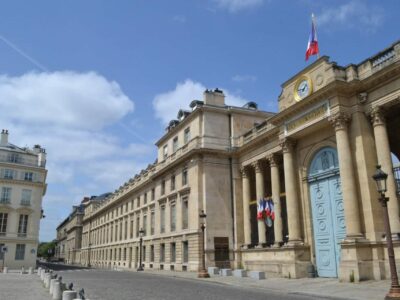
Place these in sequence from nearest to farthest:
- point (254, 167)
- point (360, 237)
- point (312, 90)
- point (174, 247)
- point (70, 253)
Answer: point (360, 237) < point (312, 90) < point (254, 167) < point (174, 247) < point (70, 253)

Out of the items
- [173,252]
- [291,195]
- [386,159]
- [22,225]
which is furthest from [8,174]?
[386,159]

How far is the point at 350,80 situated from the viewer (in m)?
21.0

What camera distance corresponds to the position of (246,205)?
105ft

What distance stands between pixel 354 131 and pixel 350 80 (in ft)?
9.09

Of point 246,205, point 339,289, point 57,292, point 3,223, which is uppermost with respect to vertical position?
point 3,223

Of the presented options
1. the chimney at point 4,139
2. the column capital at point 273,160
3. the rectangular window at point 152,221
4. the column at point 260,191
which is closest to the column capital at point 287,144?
the column capital at point 273,160

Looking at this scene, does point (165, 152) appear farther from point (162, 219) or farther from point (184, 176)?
point (162, 219)

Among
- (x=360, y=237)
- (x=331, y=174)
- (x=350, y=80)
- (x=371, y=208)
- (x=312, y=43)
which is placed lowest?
(x=360, y=237)

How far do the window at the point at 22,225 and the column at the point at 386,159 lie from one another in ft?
146

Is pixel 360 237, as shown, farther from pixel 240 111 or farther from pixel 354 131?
pixel 240 111

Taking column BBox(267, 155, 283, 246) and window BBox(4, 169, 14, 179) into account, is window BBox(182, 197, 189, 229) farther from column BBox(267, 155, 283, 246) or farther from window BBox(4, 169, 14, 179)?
window BBox(4, 169, 14, 179)

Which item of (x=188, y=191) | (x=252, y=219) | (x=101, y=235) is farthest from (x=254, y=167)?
(x=101, y=235)

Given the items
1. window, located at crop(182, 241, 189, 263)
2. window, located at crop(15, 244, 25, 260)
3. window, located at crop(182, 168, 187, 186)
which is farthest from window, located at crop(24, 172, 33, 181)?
window, located at crop(182, 241, 189, 263)

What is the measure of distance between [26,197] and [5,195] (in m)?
2.50
